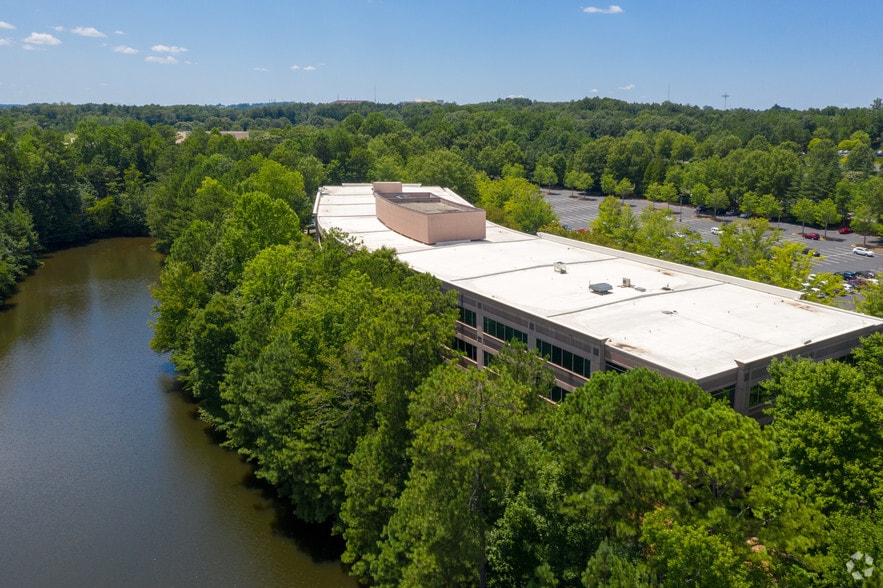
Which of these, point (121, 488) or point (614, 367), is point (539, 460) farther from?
point (121, 488)

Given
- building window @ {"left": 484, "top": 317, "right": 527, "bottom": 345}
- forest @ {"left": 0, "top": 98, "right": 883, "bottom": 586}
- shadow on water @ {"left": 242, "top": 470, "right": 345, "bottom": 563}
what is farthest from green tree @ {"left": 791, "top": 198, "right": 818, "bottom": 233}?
shadow on water @ {"left": 242, "top": 470, "right": 345, "bottom": 563}

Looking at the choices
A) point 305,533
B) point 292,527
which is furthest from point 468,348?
point 292,527

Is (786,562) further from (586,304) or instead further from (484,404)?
(586,304)

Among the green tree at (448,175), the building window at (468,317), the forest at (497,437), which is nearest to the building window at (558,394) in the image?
the forest at (497,437)

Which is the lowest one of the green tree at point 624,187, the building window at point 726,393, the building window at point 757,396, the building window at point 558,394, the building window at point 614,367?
the building window at point 558,394

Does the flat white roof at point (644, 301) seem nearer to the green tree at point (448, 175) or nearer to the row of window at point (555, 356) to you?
the row of window at point (555, 356)

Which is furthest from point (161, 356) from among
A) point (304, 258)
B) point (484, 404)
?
point (484, 404)
